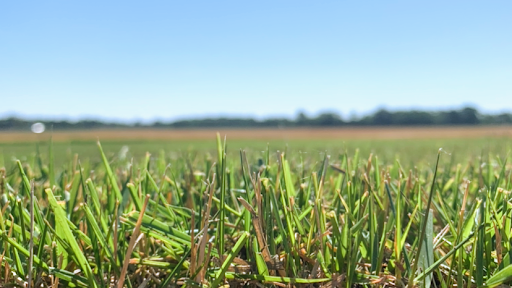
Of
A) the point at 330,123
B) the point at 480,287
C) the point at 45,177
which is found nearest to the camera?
the point at 480,287

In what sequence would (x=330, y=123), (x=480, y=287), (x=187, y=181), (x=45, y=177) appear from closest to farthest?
1. (x=480, y=287)
2. (x=187, y=181)
3. (x=45, y=177)
4. (x=330, y=123)

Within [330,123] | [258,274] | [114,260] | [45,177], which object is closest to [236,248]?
[258,274]

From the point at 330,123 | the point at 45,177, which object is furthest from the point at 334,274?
the point at 330,123

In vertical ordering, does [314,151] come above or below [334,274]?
above

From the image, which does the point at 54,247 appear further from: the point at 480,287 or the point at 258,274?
the point at 480,287

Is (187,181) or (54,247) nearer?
(54,247)

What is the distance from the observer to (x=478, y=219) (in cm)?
53

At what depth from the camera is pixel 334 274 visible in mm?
449

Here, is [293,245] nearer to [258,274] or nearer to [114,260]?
[258,274]

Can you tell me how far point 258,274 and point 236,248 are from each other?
0.06 metres

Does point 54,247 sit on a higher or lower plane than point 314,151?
lower

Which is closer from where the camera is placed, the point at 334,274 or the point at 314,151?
the point at 334,274

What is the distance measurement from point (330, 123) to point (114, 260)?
34779mm

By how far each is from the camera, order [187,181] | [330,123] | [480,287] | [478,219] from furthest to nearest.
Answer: [330,123] → [187,181] → [478,219] → [480,287]
